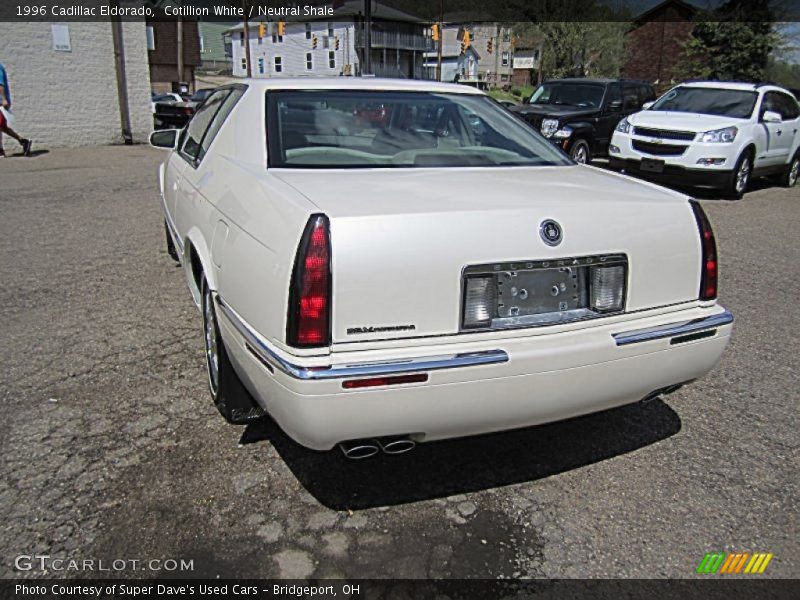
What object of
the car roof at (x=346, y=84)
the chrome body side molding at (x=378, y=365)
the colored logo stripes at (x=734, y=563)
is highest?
the car roof at (x=346, y=84)

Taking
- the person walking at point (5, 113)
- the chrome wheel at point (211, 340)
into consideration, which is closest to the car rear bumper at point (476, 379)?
the chrome wheel at point (211, 340)

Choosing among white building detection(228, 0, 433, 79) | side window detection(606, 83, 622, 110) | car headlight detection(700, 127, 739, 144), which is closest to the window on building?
white building detection(228, 0, 433, 79)

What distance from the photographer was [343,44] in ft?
206

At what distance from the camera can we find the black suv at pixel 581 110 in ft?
38.7

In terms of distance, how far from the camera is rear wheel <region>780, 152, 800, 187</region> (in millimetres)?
12477

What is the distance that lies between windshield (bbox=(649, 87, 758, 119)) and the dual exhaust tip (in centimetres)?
1046

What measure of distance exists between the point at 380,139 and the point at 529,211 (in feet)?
3.75

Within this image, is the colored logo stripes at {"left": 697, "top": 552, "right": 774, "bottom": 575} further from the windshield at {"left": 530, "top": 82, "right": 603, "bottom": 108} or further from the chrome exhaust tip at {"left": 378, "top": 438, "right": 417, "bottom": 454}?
the windshield at {"left": 530, "top": 82, "right": 603, "bottom": 108}

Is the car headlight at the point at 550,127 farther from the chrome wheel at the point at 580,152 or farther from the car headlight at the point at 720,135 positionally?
the car headlight at the point at 720,135

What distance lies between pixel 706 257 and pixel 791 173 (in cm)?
1173

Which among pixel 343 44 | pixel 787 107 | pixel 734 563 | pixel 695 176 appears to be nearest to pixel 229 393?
pixel 734 563

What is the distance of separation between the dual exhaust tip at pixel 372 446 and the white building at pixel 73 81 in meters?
15.1

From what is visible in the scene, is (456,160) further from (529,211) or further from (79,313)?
(79,313)

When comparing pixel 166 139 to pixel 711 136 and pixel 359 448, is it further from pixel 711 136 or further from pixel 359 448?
pixel 711 136
